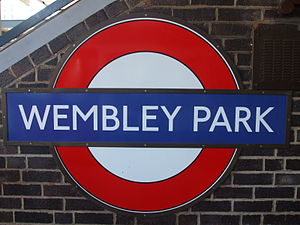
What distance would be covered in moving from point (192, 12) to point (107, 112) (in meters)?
0.65

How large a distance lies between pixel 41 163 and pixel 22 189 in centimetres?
19

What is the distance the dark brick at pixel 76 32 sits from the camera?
4.83 feet

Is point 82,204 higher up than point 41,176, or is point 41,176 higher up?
point 41,176

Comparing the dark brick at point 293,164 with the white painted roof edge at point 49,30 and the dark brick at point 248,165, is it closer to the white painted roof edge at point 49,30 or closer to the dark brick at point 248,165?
the dark brick at point 248,165

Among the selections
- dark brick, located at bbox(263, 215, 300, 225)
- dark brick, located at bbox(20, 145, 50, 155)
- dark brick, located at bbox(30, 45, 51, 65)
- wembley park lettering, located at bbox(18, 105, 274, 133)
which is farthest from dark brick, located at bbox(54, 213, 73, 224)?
dark brick, located at bbox(263, 215, 300, 225)

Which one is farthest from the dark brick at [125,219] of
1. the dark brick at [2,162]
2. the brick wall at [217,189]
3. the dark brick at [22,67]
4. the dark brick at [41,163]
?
the dark brick at [22,67]

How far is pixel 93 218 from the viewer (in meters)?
1.58

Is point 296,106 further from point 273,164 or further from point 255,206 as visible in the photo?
point 255,206

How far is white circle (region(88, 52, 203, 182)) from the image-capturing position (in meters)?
1.46

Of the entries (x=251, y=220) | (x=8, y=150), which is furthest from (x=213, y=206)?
(x=8, y=150)

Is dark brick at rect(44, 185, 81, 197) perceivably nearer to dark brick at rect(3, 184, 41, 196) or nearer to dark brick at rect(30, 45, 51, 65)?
dark brick at rect(3, 184, 41, 196)

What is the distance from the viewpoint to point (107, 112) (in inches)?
58.5

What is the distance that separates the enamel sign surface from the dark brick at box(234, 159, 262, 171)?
53mm

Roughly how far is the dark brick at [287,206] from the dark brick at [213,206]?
0.26 m
